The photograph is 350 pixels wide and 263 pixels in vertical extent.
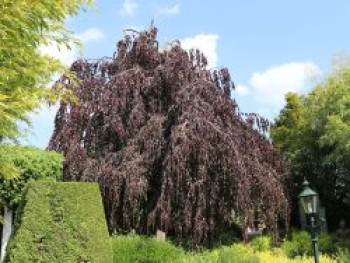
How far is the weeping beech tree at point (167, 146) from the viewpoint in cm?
1343

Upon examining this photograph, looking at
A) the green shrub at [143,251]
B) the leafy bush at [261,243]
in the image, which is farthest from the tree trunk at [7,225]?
the leafy bush at [261,243]

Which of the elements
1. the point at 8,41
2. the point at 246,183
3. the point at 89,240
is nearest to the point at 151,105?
the point at 246,183

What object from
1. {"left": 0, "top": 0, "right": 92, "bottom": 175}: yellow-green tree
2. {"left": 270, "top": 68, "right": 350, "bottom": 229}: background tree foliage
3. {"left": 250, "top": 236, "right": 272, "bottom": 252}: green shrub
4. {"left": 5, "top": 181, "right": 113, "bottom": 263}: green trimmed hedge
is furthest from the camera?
{"left": 270, "top": 68, "right": 350, "bottom": 229}: background tree foliage

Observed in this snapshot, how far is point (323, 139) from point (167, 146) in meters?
4.81

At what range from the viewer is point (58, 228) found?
8914mm

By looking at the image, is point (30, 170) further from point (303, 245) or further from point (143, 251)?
point (303, 245)

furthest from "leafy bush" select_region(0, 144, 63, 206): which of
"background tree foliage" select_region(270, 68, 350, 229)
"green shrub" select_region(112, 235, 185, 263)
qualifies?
"background tree foliage" select_region(270, 68, 350, 229)

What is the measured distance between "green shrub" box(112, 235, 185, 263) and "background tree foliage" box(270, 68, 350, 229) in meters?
6.26

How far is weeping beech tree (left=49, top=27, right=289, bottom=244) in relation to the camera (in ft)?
44.1

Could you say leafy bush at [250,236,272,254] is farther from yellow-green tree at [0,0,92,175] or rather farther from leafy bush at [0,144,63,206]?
yellow-green tree at [0,0,92,175]

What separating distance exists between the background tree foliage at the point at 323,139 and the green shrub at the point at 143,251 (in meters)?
6.26

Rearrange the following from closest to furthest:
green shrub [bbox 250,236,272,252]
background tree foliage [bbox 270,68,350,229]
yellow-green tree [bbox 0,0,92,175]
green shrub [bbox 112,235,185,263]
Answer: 1. yellow-green tree [bbox 0,0,92,175]
2. green shrub [bbox 112,235,185,263]
3. green shrub [bbox 250,236,272,252]
4. background tree foliage [bbox 270,68,350,229]

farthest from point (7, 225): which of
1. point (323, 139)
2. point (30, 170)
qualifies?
point (323, 139)

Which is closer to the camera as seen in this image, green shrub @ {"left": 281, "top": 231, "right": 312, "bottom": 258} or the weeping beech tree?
the weeping beech tree
